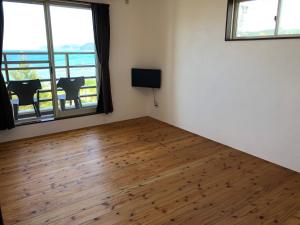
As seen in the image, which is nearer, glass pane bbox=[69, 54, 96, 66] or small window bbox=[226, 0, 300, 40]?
small window bbox=[226, 0, 300, 40]

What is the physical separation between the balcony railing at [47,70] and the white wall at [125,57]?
Answer: 348 millimetres

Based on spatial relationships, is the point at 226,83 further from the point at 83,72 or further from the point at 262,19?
the point at 83,72

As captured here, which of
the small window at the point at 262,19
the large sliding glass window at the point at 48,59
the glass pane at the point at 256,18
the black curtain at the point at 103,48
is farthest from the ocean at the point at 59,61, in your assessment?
the glass pane at the point at 256,18

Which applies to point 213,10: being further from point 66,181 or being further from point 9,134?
point 9,134

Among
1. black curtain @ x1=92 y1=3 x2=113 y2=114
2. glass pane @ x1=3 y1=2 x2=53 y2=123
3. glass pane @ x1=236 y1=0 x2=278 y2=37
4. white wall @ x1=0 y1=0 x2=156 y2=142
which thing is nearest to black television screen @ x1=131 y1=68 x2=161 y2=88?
white wall @ x1=0 y1=0 x2=156 y2=142

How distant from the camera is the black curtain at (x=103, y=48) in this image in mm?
3971

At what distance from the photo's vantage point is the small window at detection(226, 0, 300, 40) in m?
2.62

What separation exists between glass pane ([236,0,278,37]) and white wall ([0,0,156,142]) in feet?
6.10

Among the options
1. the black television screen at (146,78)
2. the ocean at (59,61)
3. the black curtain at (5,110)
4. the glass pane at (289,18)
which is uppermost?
the glass pane at (289,18)

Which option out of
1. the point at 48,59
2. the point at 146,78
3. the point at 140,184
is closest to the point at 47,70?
the point at 48,59

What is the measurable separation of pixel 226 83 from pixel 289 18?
1084 millimetres

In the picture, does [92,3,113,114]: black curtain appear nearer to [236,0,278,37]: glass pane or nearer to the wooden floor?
the wooden floor

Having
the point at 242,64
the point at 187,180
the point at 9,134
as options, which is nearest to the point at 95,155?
the point at 187,180

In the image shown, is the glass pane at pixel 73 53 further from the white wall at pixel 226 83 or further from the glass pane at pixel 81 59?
the white wall at pixel 226 83
